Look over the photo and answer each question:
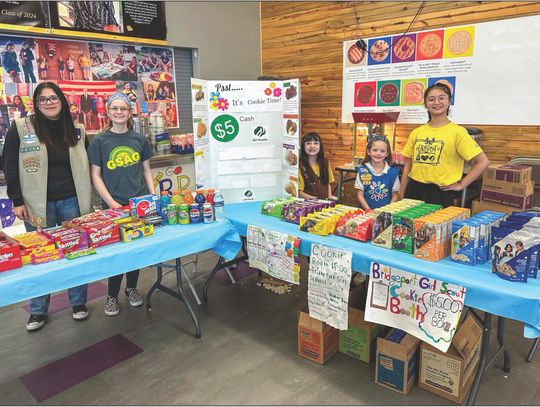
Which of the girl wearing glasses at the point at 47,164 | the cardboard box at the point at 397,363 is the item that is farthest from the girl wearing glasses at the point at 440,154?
the girl wearing glasses at the point at 47,164

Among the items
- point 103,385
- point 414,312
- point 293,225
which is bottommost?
point 103,385

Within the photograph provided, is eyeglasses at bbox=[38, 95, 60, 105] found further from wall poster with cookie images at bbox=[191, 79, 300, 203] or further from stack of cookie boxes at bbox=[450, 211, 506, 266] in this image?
stack of cookie boxes at bbox=[450, 211, 506, 266]

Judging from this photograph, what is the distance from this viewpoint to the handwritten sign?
2.07 metres

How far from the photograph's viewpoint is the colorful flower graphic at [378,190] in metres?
2.89

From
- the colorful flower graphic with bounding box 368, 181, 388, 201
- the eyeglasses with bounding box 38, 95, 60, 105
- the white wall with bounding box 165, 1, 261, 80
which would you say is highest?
the white wall with bounding box 165, 1, 261, 80

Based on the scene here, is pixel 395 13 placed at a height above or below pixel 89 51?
above

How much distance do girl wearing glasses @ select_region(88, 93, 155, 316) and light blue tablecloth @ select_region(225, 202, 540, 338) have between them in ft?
3.74

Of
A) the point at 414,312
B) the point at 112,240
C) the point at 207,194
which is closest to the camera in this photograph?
the point at 414,312

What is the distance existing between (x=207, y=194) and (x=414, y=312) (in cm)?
144

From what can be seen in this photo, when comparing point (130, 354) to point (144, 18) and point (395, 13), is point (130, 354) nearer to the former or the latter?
point (144, 18)

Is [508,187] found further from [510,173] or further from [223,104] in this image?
[223,104]

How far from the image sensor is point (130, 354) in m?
2.54

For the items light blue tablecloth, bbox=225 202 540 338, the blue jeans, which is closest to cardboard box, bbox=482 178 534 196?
light blue tablecloth, bbox=225 202 540 338

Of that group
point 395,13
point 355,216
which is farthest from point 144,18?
point 355,216
